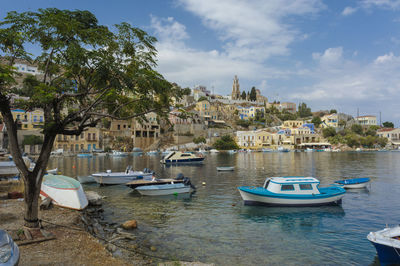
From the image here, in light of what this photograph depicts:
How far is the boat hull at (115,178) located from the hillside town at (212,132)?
195ft

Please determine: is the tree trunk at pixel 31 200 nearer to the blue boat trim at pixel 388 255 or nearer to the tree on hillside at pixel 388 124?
the blue boat trim at pixel 388 255

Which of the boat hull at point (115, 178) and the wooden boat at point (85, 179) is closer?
the boat hull at point (115, 178)

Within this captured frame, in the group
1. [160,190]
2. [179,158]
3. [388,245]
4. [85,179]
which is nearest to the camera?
[388,245]

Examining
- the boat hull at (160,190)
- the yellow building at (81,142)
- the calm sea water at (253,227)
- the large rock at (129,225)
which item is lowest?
the calm sea water at (253,227)

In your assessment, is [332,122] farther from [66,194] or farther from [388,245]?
[66,194]

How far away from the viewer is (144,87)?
39.1ft

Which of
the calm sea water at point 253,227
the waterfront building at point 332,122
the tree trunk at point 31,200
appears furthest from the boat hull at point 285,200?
the waterfront building at point 332,122

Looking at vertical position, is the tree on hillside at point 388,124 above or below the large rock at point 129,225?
above

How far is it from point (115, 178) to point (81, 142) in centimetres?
7374

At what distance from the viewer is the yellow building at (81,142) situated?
9322 cm

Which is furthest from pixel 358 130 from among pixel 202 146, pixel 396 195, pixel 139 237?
pixel 139 237

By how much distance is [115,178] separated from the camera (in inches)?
1197

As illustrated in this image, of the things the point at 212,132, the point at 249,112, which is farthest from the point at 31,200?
the point at 249,112

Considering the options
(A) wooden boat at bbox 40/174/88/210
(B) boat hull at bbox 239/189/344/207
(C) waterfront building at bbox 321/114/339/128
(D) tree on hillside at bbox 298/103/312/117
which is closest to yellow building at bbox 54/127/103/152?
(A) wooden boat at bbox 40/174/88/210
